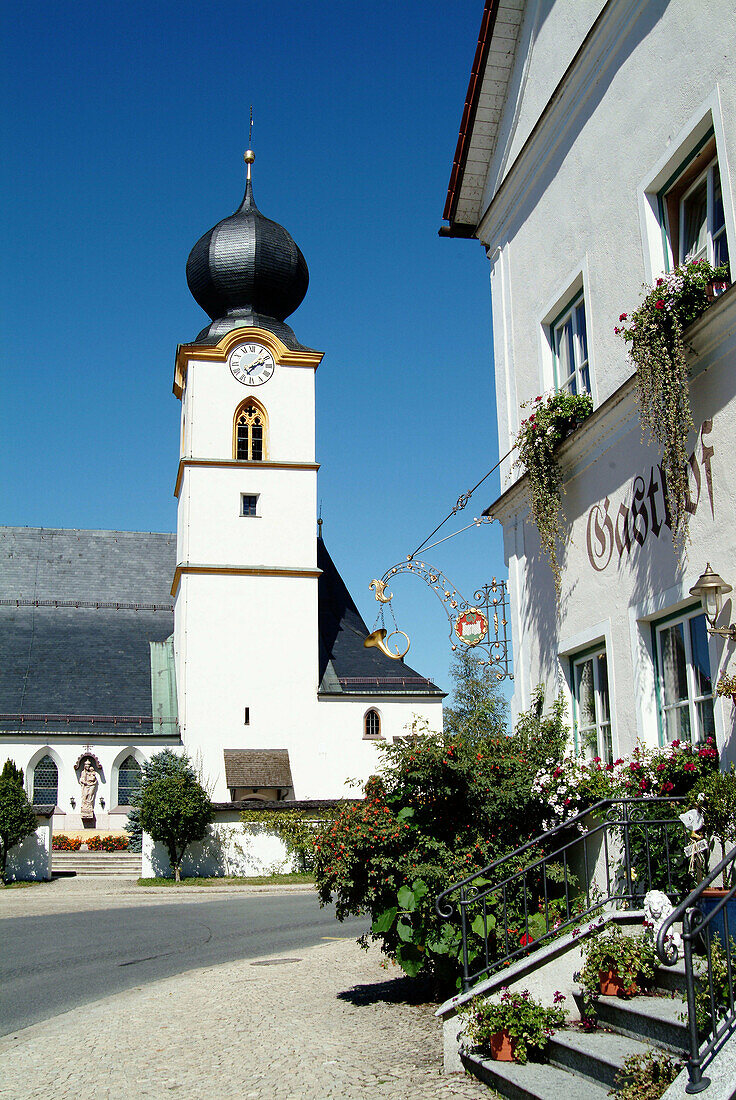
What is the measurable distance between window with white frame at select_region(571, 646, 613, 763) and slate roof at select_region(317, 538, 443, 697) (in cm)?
2522

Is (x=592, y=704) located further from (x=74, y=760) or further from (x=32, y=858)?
(x=74, y=760)

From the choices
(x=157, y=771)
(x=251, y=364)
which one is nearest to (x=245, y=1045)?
(x=157, y=771)

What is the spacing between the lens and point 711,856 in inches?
277

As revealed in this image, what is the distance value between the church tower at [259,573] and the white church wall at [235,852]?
8.64 feet

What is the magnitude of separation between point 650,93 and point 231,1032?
8255 millimetres

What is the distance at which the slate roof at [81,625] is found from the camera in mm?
35938

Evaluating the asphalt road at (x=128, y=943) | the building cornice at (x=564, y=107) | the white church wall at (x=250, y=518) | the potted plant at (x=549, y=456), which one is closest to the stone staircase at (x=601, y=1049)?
the potted plant at (x=549, y=456)

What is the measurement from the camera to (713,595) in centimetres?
694

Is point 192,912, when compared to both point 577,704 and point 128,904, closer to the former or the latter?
point 128,904

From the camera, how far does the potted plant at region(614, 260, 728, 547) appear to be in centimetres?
729

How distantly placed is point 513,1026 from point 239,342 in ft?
111

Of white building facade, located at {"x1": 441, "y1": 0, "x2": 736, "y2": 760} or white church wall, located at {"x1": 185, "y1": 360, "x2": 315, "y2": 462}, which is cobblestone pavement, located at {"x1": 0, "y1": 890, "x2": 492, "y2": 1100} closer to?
white building facade, located at {"x1": 441, "y1": 0, "x2": 736, "y2": 760}

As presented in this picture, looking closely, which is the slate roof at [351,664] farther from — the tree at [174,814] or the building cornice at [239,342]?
the building cornice at [239,342]

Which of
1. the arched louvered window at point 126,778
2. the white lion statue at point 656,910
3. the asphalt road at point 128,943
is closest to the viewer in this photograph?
the white lion statue at point 656,910
